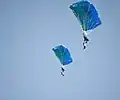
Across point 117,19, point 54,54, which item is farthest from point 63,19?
point 117,19

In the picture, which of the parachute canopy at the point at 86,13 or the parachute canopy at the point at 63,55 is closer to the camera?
the parachute canopy at the point at 86,13

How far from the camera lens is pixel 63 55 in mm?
3051

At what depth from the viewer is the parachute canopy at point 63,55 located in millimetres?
3054

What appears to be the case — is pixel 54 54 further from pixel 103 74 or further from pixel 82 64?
pixel 103 74

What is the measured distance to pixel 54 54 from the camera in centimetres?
313

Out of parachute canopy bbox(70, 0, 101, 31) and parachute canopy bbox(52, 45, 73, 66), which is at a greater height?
parachute canopy bbox(70, 0, 101, 31)

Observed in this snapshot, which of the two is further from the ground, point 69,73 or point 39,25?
point 39,25

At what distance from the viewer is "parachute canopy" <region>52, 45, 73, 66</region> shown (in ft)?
10.0

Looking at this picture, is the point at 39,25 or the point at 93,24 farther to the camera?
the point at 39,25

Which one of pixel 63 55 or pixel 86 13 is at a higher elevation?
pixel 86 13

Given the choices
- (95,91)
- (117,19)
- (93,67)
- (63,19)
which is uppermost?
(63,19)

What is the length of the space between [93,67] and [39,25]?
2.59 ft

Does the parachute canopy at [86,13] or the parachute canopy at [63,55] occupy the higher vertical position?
the parachute canopy at [86,13]

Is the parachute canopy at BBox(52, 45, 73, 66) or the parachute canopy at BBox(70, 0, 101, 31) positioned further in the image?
the parachute canopy at BBox(52, 45, 73, 66)
